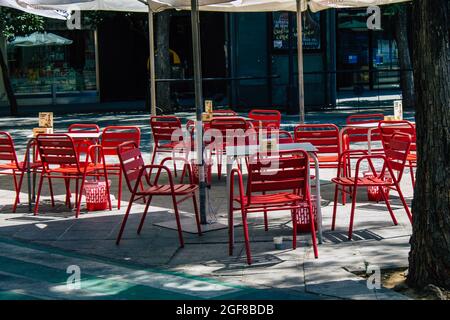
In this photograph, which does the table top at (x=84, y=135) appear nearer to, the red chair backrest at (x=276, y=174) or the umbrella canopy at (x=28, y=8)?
the umbrella canopy at (x=28, y=8)

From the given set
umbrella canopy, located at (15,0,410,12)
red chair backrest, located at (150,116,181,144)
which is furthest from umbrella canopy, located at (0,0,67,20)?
red chair backrest, located at (150,116,181,144)

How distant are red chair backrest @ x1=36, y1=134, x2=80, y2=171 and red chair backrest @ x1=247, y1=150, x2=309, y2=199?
291cm

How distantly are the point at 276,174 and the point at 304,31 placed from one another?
1795 cm

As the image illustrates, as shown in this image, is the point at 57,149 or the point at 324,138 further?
the point at 324,138

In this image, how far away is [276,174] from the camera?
28.0ft

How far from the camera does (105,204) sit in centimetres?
1122

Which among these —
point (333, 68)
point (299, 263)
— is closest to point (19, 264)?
point (299, 263)

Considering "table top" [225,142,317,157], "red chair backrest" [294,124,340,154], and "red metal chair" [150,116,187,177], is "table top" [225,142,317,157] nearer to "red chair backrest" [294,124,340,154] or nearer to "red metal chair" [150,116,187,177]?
"red chair backrest" [294,124,340,154]

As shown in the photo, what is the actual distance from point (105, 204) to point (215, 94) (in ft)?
64.8

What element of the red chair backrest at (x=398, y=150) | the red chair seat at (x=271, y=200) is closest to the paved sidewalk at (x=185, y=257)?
the red chair seat at (x=271, y=200)

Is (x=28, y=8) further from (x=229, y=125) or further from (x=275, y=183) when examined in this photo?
(x=275, y=183)

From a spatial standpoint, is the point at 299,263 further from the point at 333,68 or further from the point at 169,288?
the point at 333,68

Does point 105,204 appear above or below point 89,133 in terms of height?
below
